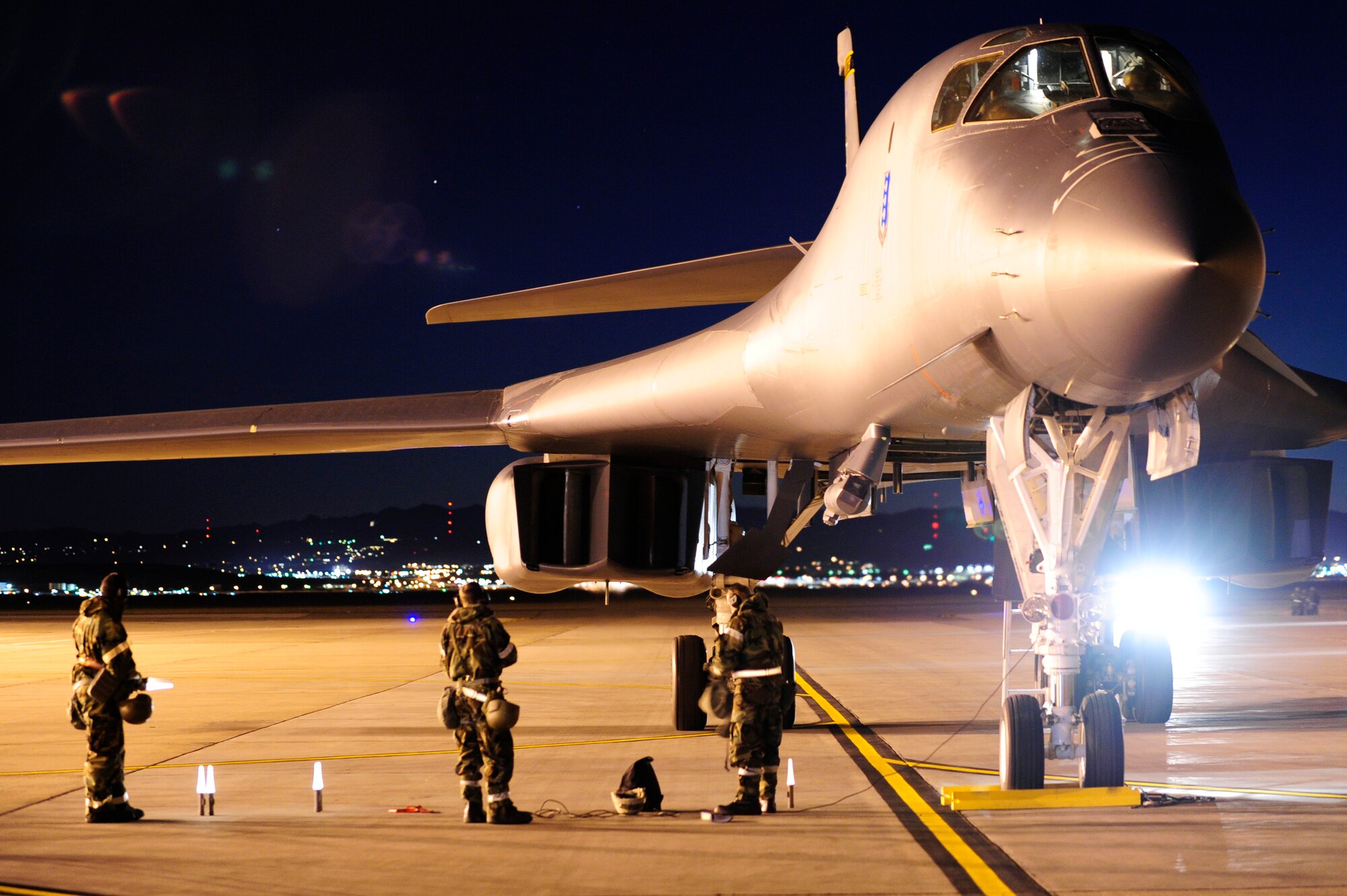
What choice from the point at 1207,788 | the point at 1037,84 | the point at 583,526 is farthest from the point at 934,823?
the point at 583,526

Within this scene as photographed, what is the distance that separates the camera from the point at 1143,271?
181 inches

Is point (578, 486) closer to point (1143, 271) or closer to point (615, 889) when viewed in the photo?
point (615, 889)

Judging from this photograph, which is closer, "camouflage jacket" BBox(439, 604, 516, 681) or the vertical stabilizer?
"camouflage jacket" BBox(439, 604, 516, 681)

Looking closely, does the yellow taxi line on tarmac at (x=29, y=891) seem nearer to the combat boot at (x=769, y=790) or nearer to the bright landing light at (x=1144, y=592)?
the combat boot at (x=769, y=790)

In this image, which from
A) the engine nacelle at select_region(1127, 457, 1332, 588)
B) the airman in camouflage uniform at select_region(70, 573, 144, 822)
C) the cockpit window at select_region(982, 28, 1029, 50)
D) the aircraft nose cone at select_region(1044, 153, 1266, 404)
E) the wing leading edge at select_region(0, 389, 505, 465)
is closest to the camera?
the aircraft nose cone at select_region(1044, 153, 1266, 404)

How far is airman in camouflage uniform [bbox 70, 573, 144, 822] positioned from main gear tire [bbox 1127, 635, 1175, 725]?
Result: 7.03 meters

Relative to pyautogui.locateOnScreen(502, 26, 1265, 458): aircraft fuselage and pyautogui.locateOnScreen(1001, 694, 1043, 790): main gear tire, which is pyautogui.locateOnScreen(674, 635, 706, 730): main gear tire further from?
pyautogui.locateOnScreen(1001, 694, 1043, 790): main gear tire

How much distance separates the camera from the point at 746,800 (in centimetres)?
630

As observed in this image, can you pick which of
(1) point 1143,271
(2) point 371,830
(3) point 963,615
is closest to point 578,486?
(2) point 371,830

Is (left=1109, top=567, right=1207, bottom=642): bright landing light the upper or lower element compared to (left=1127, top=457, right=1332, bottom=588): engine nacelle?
lower

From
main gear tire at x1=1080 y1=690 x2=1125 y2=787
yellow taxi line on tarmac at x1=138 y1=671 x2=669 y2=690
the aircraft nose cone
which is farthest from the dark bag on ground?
yellow taxi line on tarmac at x1=138 y1=671 x2=669 y2=690

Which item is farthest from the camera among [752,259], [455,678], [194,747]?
[752,259]

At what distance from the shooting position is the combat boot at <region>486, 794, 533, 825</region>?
615 cm

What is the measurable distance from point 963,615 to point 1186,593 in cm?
1586
